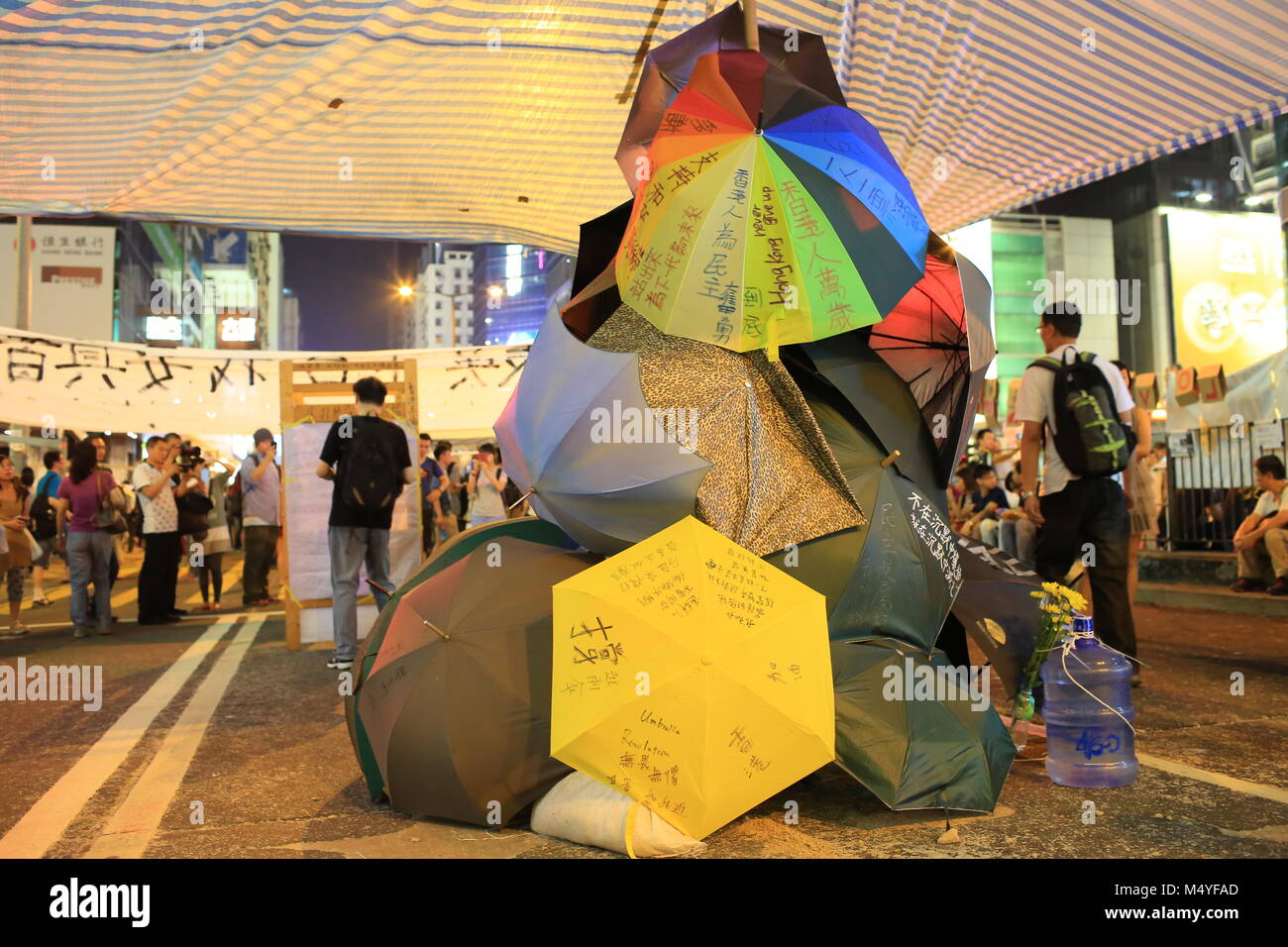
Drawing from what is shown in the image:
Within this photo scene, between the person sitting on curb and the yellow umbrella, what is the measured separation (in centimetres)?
976

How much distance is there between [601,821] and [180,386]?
571 inches

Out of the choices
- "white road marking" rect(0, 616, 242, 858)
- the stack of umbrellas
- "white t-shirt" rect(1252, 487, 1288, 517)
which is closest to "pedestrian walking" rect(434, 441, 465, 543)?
"white road marking" rect(0, 616, 242, 858)

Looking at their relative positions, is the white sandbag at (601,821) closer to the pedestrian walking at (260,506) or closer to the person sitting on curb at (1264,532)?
the pedestrian walking at (260,506)

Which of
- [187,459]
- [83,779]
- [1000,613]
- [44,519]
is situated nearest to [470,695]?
[83,779]

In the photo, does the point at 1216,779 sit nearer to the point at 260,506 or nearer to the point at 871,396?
the point at 871,396

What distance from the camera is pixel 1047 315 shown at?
237 inches

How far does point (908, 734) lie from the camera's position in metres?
3.44

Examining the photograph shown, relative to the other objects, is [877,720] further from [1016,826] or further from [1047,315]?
[1047,315]

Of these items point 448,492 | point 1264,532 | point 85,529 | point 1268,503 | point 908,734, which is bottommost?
point 908,734

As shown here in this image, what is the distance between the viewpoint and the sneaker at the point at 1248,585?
1127cm

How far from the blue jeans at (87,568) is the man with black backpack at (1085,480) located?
27.6 feet

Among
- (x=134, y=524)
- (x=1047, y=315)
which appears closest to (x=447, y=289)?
(x=134, y=524)
